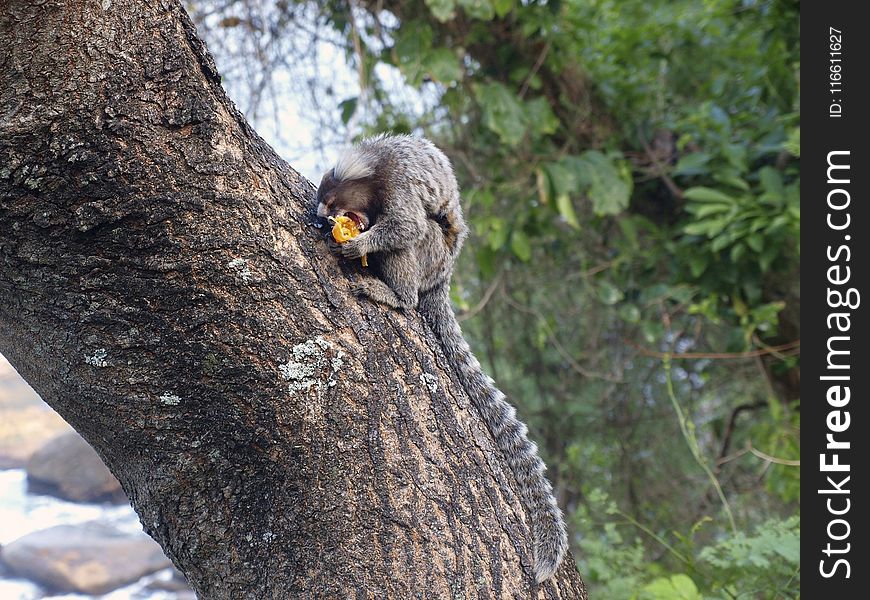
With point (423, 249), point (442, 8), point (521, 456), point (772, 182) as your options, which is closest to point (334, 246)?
point (423, 249)

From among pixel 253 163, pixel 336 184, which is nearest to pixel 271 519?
pixel 253 163

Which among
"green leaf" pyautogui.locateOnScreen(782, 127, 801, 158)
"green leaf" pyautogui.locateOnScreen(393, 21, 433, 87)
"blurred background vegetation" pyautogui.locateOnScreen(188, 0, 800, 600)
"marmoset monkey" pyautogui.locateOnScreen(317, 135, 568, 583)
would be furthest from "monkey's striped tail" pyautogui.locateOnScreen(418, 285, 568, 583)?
"green leaf" pyautogui.locateOnScreen(782, 127, 801, 158)

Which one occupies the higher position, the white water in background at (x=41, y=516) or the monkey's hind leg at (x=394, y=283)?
the monkey's hind leg at (x=394, y=283)

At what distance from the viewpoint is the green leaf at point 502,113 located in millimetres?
3068

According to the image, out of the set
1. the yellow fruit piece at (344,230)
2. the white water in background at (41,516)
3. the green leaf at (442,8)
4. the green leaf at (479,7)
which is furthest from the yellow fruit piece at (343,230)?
the green leaf at (479,7)

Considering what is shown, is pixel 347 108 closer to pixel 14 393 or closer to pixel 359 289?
pixel 14 393

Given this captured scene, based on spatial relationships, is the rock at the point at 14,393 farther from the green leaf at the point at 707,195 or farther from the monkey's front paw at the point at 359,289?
the green leaf at the point at 707,195

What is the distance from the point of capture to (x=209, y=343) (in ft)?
3.99

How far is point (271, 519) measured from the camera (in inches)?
51.7

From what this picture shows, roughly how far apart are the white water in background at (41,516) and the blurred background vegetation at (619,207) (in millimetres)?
1510

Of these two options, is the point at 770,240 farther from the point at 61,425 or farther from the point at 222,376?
the point at 61,425

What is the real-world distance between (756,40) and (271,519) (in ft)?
11.9

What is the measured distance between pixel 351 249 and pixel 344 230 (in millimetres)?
40

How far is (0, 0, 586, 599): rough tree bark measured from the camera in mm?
1112
